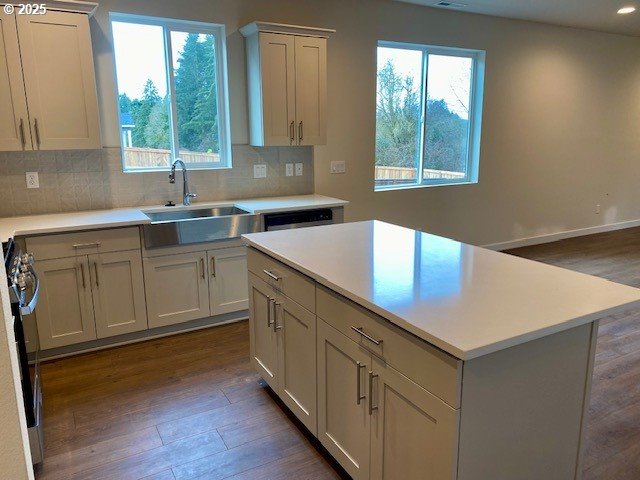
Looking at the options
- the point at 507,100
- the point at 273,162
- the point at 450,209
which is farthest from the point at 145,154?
the point at 507,100

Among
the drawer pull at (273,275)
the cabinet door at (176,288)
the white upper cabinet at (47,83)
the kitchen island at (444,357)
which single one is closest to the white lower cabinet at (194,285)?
the cabinet door at (176,288)

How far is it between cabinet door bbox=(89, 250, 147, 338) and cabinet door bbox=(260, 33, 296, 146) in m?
1.44

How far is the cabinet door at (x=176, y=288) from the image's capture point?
330 centimetres

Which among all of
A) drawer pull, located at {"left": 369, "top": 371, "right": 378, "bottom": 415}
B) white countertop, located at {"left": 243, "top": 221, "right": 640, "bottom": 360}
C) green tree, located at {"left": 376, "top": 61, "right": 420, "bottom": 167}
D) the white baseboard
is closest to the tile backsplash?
green tree, located at {"left": 376, "top": 61, "right": 420, "bottom": 167}

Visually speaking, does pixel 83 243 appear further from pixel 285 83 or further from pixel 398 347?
pixel 398 347

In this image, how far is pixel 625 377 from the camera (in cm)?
282

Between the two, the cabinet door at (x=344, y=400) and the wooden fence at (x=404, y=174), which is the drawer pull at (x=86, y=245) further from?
the wooden fence at (x=404, y=174)

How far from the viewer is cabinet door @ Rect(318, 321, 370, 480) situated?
171cm

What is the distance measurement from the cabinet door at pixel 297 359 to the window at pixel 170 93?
216cm

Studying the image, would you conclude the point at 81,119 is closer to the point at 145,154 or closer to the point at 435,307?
the point at 145,154

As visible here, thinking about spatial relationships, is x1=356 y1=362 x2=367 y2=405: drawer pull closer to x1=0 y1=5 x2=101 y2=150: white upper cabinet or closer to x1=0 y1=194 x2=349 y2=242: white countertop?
x1=0 y1=194 x2=349 y2=242: white countertop

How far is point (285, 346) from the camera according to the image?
90.5 inches

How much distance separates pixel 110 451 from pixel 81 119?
6.98 feet

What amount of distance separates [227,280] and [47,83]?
1.77 meters
